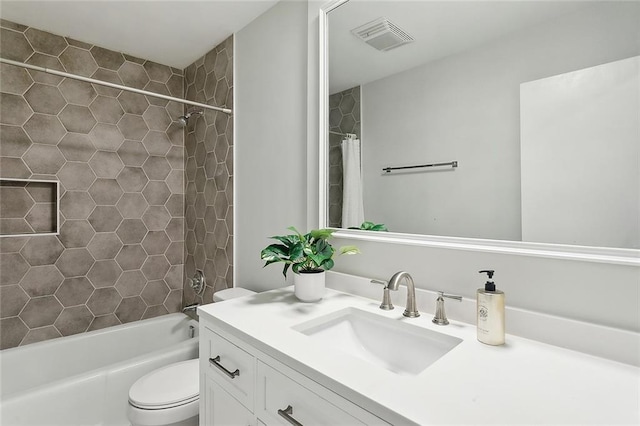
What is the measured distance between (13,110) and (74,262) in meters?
1.00

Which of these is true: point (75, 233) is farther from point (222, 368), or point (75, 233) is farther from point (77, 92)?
point (222, 368)

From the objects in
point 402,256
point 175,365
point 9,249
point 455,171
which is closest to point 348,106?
point 455,171

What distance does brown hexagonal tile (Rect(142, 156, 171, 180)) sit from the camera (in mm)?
2424

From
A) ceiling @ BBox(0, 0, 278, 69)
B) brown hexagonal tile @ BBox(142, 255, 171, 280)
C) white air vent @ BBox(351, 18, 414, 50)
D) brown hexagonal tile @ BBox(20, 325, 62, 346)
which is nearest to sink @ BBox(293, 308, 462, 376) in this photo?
white air vent @ BBox(351, 18, 414, 50)

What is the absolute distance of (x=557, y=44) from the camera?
2.87ft

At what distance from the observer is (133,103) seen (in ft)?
7.65

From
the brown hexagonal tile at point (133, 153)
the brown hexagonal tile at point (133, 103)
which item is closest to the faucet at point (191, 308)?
the brown hexagonal tile at point (133, 153)

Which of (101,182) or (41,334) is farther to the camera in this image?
(101,182)

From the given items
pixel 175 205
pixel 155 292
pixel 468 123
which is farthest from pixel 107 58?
pixel 468 123

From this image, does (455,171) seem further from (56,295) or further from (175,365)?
(56,295)

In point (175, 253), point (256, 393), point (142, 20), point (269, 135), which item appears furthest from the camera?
point (175, 253)

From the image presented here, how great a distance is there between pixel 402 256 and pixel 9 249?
2325 mm

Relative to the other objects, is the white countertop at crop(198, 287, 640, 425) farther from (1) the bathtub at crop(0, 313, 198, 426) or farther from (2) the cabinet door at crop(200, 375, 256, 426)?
(1) the bathtub at crop(0, 313, 198, 426)

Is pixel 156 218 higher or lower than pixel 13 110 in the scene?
lower
